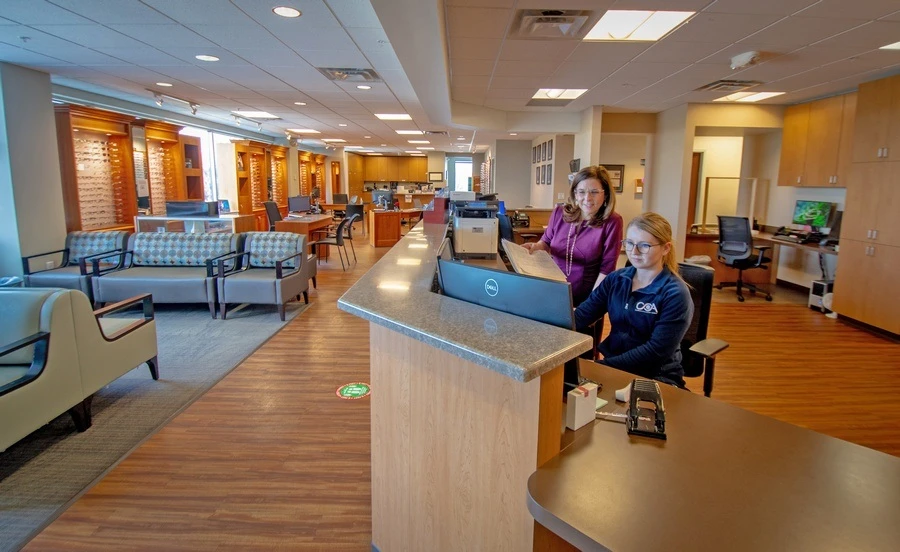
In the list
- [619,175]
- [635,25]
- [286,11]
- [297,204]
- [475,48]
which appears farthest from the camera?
[619,175]

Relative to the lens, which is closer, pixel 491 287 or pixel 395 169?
pixel 491 287

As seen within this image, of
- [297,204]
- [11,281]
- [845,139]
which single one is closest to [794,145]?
[845,139]

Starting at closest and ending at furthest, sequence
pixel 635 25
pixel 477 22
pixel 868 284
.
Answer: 1. pixel 477 22
2. pixel 635 25
3. pixel 868 284

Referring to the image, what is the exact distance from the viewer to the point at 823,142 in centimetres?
662

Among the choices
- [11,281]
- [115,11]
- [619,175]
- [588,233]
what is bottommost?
[11,281]

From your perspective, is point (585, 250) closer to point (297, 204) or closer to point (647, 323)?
point (647, 323)

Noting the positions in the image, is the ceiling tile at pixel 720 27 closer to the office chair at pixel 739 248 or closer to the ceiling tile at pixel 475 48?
the ceiling tile at pixel 475 48

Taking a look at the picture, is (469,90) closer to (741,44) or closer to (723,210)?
(741,44)

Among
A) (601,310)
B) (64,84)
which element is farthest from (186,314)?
(601,310)

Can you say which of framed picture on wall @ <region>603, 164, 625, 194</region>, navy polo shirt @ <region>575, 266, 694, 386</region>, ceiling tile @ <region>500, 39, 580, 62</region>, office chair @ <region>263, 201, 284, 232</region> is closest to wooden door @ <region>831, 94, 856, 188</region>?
ceiling tile @ <region>500, 39, 580, 62</region>

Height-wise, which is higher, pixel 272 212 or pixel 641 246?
pixel 641 246

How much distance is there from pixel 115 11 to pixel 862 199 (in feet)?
25.0

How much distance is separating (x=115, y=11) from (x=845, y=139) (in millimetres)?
8146

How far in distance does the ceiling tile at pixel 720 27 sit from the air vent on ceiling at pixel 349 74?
321 centimetres
